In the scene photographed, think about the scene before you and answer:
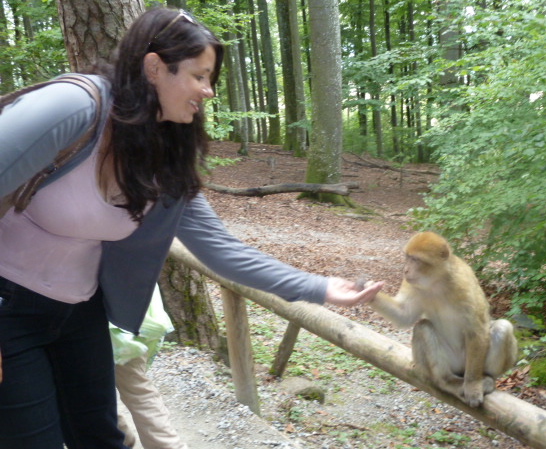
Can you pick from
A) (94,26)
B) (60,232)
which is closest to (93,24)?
(94,26)

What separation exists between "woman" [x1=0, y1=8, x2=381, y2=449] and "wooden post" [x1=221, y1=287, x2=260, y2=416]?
5.89 ft

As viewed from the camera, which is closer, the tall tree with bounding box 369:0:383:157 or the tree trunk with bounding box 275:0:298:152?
the tall tree with bounding box 369:0:383:157

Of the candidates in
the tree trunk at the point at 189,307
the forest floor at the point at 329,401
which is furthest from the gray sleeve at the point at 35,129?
the tree trunk at the point at 189,307

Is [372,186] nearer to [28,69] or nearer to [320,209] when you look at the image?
[320,209]

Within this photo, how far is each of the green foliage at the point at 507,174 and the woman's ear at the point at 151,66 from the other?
452cm

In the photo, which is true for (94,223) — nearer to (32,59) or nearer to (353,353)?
(353,353)

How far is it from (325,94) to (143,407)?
33.7 ft

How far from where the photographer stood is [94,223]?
1784mm

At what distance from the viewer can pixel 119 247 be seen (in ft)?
6.67

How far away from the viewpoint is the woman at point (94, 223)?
1.66 metres

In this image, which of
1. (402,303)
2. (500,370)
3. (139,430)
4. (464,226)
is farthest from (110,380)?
(464,226)

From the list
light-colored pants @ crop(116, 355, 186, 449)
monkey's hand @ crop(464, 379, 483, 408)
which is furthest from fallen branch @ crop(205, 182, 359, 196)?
monkey's hand @ crop(464, 379, 483, 408)

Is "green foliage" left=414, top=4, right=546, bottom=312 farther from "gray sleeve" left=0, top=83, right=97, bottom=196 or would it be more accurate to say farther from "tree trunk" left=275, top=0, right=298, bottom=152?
"tree trunk" left=275, top=0, right=298, bottom=152

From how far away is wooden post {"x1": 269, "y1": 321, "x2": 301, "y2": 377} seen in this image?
4.95 meters
